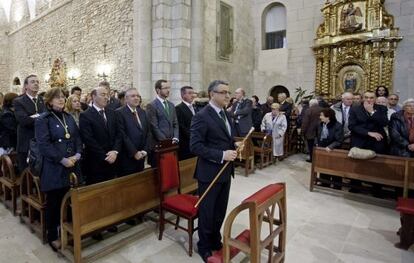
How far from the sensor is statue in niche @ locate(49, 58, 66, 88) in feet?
39.4

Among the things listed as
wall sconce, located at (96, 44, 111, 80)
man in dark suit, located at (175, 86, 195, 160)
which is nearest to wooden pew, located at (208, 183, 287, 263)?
man in dark suit, located at (175, 86, 195, 160)

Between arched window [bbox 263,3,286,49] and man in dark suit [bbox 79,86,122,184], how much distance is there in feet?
27.3

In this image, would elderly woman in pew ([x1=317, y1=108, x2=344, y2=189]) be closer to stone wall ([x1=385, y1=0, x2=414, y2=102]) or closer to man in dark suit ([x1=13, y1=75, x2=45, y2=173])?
man in dark suit ([x1=13, y1=75, x2=45, y2=173])

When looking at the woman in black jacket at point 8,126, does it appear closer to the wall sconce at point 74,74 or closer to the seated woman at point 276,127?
the seated woman at point 276,127

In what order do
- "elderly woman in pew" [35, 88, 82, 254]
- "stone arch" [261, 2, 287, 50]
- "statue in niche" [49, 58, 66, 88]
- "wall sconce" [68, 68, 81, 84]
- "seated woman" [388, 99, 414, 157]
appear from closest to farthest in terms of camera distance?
"elderly woman in pew" [35, 88, 82, 254] < "seated woman" [388, 99, 414, 157] < "stone arch" [261, 2, 287, 50] < "wall sconce" [68, 68, 81, 84] < "statue in niche" [49, 58, 66, 88]

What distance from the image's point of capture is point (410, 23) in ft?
24.7

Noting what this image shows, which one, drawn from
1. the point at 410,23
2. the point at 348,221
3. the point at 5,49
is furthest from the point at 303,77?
the point at 5,49

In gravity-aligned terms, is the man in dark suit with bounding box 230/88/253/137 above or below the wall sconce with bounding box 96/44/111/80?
below

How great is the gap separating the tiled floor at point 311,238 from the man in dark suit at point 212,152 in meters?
0.45

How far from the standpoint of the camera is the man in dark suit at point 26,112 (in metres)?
3.21

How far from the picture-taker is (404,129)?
388 cm

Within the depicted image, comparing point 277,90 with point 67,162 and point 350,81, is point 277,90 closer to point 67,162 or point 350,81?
point 350,81

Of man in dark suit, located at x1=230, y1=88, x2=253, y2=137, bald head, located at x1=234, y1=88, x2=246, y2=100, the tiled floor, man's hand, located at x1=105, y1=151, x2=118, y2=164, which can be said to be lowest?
the tiled floor

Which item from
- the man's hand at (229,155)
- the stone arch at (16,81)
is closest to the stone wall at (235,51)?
the man's hand at (229,155)
